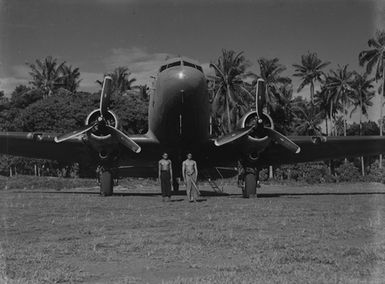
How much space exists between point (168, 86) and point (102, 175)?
4.69 metres

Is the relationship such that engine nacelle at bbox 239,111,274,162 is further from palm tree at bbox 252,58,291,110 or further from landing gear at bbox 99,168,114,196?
palm tree at bbox 252,58,291,110

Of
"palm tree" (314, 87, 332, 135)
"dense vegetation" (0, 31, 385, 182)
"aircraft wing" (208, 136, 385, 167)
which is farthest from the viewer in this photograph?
"palm tree" (314, 87, 332, 135)

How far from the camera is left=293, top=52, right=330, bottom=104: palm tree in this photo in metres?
67.0

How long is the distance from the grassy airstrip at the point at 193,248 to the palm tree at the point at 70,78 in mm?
62040

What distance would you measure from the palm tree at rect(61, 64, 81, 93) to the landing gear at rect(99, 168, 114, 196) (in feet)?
174

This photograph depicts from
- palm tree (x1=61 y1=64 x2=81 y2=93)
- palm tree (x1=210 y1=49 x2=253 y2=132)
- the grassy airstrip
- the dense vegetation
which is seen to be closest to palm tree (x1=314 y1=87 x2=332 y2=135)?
the dense vegetation

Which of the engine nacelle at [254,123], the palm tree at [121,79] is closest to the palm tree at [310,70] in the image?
the palm tree at [121,79]

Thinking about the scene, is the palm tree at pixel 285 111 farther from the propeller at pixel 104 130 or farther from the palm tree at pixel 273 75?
the propeller at pixel 104 130

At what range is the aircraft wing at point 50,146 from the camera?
62.0 ft

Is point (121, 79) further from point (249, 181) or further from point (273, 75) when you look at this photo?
point (249, 181)

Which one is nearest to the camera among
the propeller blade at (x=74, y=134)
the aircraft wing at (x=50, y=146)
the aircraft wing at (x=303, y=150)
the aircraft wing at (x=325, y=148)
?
the propeller blade at (x=74, y=134)

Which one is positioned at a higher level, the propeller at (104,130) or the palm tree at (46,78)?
the palm tree at (46,78)

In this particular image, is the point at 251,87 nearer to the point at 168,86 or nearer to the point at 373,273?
the point at 168,86

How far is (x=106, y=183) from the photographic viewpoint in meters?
18.1
